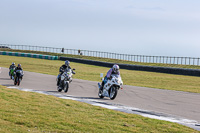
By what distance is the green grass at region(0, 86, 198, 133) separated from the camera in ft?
27.0

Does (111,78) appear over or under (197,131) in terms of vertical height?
over

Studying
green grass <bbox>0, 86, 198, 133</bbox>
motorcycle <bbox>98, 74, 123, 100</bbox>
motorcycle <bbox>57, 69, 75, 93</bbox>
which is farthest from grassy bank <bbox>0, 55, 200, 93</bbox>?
green grass <bbox>0, 86, 198, 133</bbox>

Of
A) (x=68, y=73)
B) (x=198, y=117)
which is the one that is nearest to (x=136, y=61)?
(x=68, y=73)

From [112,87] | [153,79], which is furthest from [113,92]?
Result: [153,79]

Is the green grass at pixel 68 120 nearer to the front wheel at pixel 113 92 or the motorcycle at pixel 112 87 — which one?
the motorcycle at pixel 112 87

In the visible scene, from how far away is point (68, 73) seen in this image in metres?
18.7

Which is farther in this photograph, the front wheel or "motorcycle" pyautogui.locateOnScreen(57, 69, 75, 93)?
"motorcycle" pyautogui.locateOnScreen(57, 69, 75, 93)

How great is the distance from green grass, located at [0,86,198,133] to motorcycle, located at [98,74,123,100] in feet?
13.0

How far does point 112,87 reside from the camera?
16.0 m

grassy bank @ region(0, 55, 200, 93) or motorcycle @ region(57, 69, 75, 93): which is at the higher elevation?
motorcycle @ region(57, 69, 75, 93)

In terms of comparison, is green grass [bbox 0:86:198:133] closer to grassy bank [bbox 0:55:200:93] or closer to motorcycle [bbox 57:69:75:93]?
A: motorcycle [bbox 57:69:75:93]

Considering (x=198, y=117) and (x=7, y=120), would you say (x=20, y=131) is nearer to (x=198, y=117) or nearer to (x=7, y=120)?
(x=7, y=120)

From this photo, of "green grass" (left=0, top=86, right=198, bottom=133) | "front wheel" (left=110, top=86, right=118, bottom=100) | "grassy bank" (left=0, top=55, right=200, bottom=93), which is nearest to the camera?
"green grass" (left=0, top=86, right=198, bottom=133)

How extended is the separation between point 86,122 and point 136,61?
161ft
